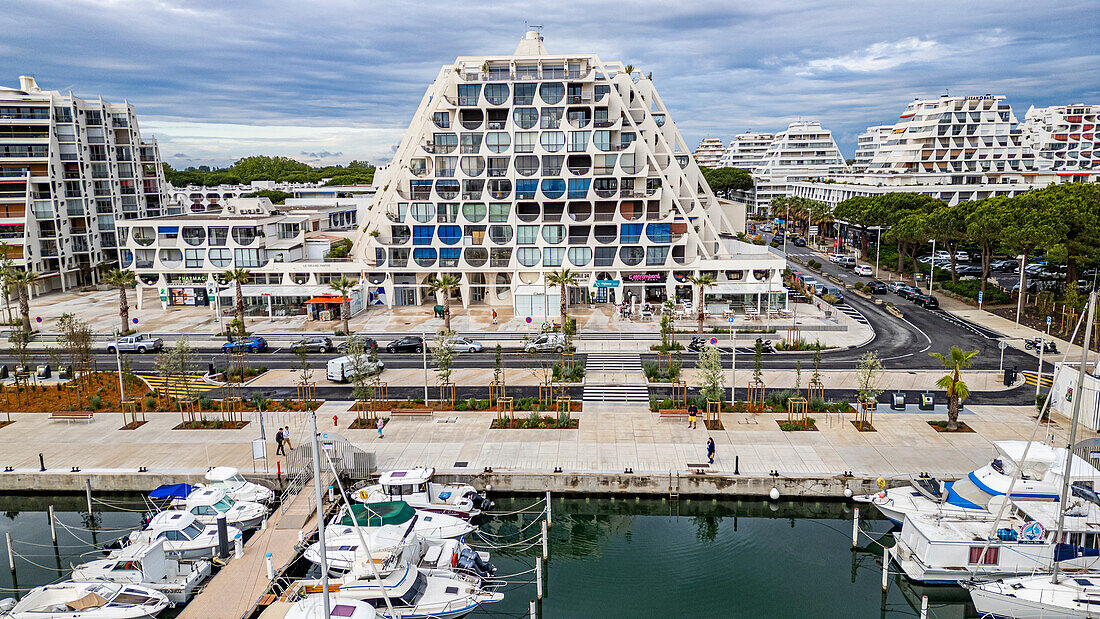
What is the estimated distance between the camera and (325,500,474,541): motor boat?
1156 inches

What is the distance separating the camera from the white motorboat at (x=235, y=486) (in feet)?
112

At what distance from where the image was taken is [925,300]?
8225 cm

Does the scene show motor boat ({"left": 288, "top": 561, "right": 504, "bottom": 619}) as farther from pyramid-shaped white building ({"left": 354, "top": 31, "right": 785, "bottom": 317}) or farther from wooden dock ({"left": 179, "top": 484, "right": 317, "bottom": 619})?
pyramid-shaped white building ({"left": 354, "top": 31, "right": 785, "bottom": 317})

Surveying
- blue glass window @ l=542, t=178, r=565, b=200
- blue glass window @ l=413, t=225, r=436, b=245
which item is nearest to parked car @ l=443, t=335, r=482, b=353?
blue glass window @ l=413, t=225, r=436, b=245

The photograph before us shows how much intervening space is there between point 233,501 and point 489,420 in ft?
51.4

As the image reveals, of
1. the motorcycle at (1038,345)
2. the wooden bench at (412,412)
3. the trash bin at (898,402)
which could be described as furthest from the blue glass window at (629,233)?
the wooden bench at (412,412)

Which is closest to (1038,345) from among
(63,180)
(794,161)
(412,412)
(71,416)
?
Answer: (412,412)

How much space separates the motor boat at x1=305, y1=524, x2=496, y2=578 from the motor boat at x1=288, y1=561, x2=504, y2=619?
0.51 meters

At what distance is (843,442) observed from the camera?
39.6 metres

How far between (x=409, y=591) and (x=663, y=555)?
39.5ft

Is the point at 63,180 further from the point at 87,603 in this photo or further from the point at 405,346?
the point at 87,603

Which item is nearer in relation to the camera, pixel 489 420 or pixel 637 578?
pixel 637 578

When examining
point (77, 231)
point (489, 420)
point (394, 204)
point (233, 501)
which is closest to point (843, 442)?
point (489, 420)

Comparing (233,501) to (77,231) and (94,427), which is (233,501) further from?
(77,231)
